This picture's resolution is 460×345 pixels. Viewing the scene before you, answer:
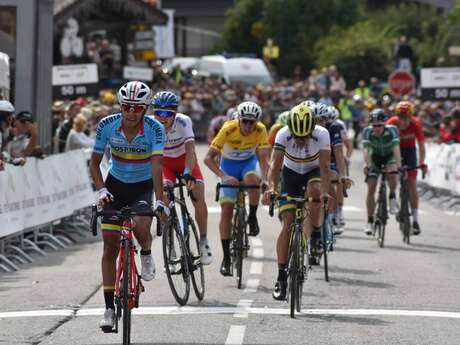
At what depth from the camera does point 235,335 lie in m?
11.2

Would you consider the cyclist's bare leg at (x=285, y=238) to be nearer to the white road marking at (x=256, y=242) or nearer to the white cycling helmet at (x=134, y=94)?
the white cycling helmet at (x=134, y=94)

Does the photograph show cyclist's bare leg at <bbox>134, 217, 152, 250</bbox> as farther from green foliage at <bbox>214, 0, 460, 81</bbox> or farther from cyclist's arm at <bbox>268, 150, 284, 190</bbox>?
green foliage at <bbox>214, 0, 460, 81</bbox>

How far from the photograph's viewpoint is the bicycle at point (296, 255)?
12227 millimetres

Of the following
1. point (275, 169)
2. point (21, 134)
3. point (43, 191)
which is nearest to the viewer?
point (275, 169)

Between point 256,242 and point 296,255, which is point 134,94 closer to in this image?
point 296,255

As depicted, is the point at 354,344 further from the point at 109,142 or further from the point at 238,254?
the point at 238,254

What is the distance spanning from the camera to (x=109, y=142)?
35.9 ft

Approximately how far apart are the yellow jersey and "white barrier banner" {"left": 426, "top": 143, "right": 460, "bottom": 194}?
36.7 feet

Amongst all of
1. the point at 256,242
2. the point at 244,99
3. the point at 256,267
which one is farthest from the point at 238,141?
the point at 244,99

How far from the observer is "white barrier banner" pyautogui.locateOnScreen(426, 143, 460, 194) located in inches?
1029

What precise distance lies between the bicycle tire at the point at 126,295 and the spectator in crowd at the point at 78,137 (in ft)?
40.8

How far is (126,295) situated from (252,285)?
14.5 ft

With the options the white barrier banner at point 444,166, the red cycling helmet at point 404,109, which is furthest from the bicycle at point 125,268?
the white barrier banner at point 444,166

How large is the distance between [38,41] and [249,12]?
199 feet
